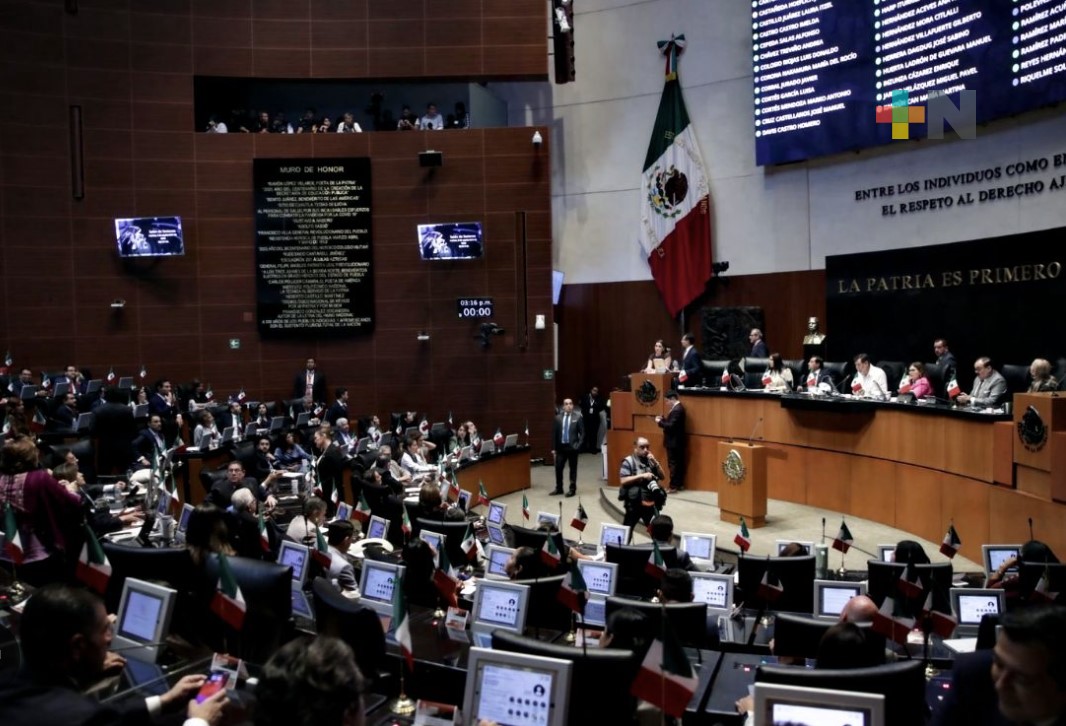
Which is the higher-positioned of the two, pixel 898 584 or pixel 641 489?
pixel 898 584

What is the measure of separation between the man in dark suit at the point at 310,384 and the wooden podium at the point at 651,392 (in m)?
6.23

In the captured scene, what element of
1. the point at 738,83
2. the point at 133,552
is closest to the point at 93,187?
the point at 738,83

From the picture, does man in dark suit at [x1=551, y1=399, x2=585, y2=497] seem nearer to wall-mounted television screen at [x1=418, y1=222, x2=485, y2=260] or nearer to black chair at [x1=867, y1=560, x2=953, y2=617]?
wall-mounted television screen at [x1=418, y1=222, x2=485, y2=260]

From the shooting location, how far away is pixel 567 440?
46.0ft

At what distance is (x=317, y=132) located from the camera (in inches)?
673

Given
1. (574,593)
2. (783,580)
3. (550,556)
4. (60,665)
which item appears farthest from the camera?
(550,556)

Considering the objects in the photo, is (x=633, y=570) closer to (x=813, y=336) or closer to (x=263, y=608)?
(x=263, y=608)

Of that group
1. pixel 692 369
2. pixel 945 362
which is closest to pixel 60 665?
pixel 945 362

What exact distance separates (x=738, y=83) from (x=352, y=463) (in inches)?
416

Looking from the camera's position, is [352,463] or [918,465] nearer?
[918,465]

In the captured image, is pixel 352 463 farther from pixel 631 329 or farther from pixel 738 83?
pixel 738 83

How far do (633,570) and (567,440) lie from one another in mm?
7736

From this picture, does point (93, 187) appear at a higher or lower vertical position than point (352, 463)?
higher

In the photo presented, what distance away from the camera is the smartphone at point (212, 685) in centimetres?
321
